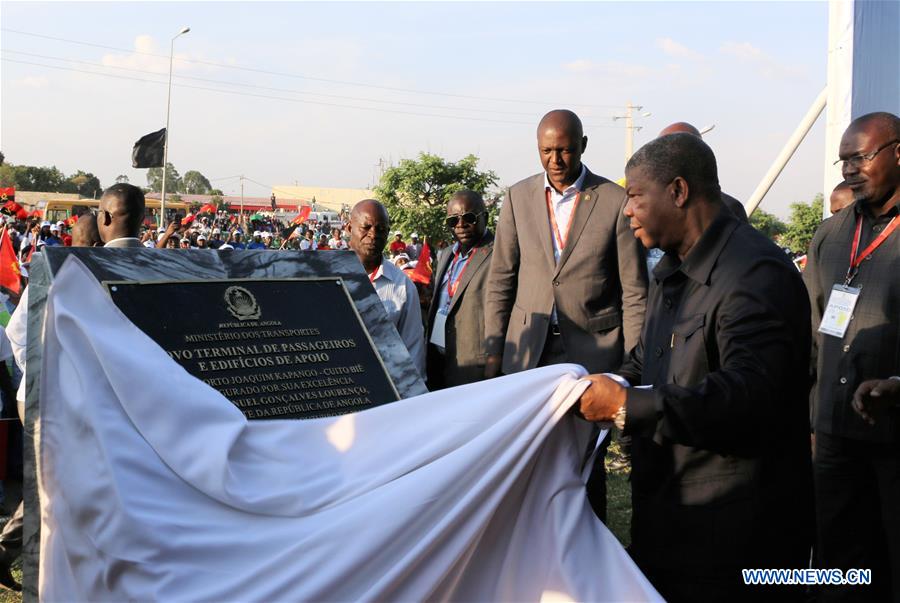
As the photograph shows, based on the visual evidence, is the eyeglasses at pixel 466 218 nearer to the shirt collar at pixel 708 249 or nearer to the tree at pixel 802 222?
the shirt collar at pixel 708 249

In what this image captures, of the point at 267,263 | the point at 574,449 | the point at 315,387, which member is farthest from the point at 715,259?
the point at 267,263

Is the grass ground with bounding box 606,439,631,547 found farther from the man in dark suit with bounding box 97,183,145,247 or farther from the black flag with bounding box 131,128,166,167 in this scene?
the black flag with bounding box 131,128,166,167

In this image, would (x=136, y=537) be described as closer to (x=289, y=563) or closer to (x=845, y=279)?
(x=289, y=563)

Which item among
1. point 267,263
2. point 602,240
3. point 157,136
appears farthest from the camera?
point 157,136

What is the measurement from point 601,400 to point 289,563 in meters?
1.03

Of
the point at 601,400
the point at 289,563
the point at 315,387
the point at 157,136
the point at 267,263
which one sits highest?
the point at 157,136

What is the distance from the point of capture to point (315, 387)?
3789 millimetres

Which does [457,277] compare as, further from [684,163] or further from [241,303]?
[684,163]

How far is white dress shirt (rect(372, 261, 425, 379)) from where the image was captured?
17.5ft

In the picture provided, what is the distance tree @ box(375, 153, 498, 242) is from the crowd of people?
1836cm

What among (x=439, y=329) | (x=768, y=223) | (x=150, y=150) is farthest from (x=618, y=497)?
(x=768, y=223)

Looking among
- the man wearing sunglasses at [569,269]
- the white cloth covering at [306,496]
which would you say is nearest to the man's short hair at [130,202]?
the white cloth covering at [306,496]

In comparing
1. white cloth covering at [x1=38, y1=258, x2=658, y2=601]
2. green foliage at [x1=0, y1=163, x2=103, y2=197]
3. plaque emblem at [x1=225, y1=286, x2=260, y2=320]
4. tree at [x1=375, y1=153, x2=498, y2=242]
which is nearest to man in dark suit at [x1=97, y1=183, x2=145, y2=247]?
plaque emblem at [x1=225, y1=286, x2=260, y2=320]

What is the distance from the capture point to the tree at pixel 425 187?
24.9 m
